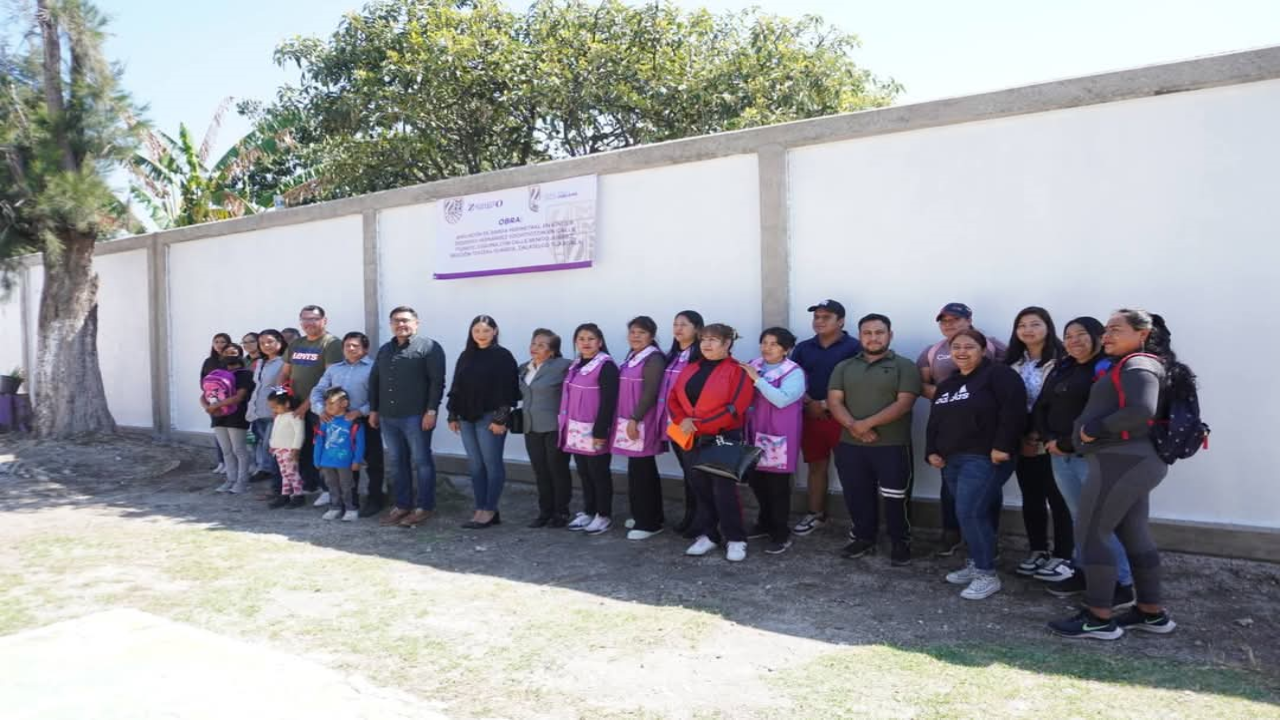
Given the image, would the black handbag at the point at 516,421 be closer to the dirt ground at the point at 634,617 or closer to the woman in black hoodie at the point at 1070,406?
the dirt ground at the point at 634,617

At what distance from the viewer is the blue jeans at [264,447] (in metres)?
9.02

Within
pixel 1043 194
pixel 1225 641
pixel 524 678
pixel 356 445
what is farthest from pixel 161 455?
pixel 1225 641

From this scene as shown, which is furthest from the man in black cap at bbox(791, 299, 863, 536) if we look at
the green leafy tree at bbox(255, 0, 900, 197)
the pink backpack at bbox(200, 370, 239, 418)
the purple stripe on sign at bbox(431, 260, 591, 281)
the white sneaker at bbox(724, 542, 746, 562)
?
the green leafy tree at bbox(255, 0, 900, 197)

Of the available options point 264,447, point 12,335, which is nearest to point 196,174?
point 12,335

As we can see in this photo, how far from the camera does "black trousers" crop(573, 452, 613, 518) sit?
23.1 ft

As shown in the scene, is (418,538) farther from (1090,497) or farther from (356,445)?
(1090,497)

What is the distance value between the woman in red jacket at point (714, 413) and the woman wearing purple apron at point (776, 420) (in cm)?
16

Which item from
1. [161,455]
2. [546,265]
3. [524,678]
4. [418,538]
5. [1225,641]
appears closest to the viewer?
[524,678]

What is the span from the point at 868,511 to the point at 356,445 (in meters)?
4.16

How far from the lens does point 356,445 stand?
25.4 feet

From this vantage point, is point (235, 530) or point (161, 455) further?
point (161, 455)

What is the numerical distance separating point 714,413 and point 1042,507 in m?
2.06

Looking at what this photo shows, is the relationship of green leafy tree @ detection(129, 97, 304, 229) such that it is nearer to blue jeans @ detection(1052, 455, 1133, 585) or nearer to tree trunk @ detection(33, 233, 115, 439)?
tree trunk @ detection(33, 233, 115, 439)

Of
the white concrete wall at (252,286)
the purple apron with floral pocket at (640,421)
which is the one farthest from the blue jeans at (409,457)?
the white concrete wall at (252,286)
